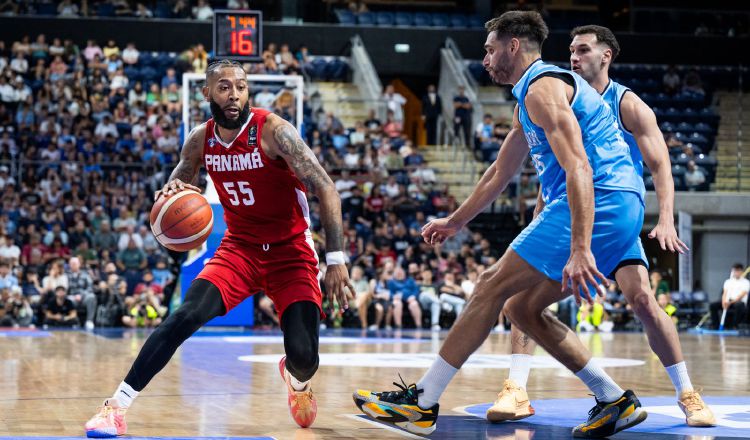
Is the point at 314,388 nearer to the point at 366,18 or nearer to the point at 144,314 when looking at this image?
the point at 144,314

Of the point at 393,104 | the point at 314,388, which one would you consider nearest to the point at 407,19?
the point at 393,104

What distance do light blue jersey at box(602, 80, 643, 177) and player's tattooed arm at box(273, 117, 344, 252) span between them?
1.52 m

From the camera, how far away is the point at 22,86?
20.3m

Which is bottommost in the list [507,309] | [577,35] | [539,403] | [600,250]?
[539,403]

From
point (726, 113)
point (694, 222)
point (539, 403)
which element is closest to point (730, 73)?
point (726, 113)

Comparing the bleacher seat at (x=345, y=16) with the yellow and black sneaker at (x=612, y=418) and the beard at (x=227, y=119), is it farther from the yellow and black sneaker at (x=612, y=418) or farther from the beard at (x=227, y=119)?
the yellow and black sneaker at (x=612, y=418)

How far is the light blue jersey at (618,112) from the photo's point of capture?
5.55 m

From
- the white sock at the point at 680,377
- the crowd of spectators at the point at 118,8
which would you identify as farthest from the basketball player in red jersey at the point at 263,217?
the crowd of spectators at the point at 118,8

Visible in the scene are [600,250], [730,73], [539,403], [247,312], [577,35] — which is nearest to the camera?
[600,250]

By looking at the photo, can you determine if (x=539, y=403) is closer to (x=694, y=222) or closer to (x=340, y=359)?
(x=340, y=359)

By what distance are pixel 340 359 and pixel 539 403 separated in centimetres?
366

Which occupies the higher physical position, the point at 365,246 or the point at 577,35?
the point at 577,35

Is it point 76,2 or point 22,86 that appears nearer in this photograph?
point 22,86

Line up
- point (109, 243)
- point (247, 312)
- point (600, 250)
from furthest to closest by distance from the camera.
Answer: point (109, 243), point (247, 312), point (600, 250)
